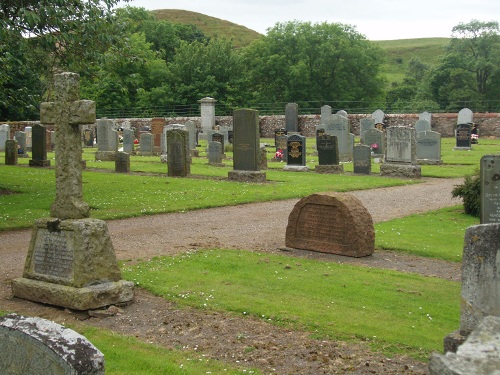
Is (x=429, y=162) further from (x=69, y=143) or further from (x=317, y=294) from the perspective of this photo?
(x=69, y=143)

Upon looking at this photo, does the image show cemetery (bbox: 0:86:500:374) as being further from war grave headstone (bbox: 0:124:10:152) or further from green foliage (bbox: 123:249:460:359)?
war grave headstone (bbox: 0:124:10:152)

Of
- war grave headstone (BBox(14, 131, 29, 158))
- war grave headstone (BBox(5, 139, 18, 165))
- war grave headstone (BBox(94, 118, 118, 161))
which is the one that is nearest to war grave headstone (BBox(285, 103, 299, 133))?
war grave headstone (BBox(94, 118, 118, 161))

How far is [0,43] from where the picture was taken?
50.0ft

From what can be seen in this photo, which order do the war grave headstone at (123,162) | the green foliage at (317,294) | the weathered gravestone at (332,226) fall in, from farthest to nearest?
the war grave headstone at (123,162), the weathered gravestone at (332,226), the green foliage at (317,294)

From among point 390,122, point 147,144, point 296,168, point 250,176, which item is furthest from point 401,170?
point 390,122

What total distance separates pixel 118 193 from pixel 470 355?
16.3 meters

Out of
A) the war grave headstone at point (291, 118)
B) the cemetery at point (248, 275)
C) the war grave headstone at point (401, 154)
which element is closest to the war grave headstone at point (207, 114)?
the war grave headstone at point (291, 118)

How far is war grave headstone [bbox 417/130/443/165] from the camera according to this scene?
91.4 feet

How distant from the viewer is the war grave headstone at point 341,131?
29062mm

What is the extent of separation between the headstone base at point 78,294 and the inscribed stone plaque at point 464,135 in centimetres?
2913

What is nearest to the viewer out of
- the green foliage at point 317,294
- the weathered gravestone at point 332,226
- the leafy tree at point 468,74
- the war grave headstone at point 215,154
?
the green foliage at point 317,294

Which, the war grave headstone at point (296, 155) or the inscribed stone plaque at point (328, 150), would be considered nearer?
the inscribed stone plaque at point (328, 150)

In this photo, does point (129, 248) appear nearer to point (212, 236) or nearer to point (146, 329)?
point (212, 236)

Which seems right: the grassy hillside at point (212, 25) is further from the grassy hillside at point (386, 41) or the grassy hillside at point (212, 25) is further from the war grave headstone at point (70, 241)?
the war grave headstone at point (70, 241)
